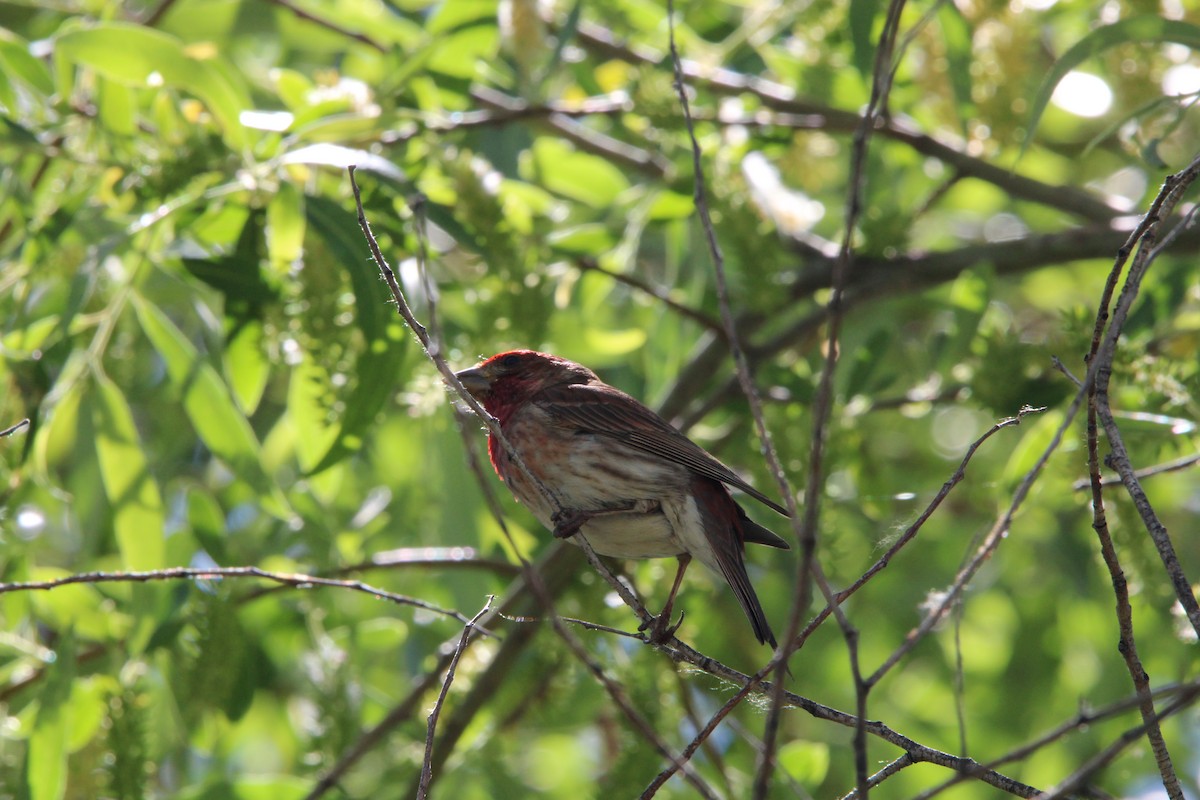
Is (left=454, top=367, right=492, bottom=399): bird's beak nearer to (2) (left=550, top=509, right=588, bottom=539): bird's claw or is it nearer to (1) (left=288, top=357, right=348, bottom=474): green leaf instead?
(1) (left=288, top=357, right=348, bottom=474): green leaf

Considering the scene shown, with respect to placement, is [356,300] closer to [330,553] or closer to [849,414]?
[330,553]

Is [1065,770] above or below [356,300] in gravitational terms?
above

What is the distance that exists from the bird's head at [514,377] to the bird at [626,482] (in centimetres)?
12

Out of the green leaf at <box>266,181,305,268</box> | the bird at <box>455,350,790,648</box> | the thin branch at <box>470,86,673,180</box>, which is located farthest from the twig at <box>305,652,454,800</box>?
the thin branch at <box>470,86,673,180</box>

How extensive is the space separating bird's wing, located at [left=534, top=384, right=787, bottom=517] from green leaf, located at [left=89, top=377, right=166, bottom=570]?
4.81 feet

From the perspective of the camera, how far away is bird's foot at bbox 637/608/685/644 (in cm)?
352

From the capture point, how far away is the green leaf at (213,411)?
15.6 feet

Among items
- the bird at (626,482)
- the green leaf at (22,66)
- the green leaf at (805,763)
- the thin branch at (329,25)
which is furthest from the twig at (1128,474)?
the thin branch at (329,25)

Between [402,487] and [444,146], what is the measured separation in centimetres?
157

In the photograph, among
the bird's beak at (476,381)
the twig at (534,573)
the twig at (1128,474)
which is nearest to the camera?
the twig at (534,573)

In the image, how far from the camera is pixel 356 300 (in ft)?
14.9

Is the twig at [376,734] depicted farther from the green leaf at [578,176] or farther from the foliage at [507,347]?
the green leaf at [578,176]

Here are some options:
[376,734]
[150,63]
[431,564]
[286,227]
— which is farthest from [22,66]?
[376,734]

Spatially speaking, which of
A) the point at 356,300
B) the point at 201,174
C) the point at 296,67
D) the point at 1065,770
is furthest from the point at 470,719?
the point at 296,67
